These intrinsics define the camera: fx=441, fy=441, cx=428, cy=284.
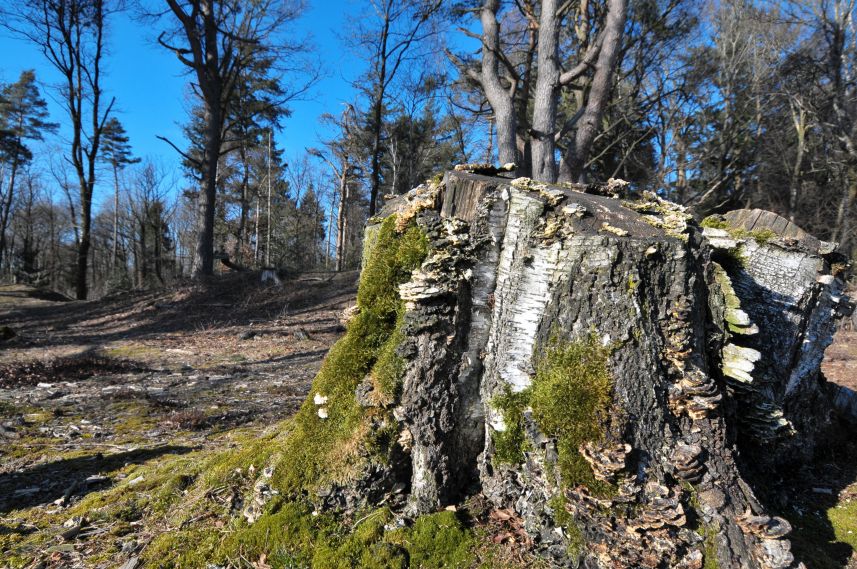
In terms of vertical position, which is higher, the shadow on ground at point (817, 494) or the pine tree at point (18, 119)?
the pine tree at point (18, 119)

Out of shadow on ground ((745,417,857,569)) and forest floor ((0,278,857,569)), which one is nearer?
shadow on ground ((745,417,857,569))

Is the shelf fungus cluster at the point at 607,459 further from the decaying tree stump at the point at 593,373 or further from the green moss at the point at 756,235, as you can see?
the green moss at the point at 756,235

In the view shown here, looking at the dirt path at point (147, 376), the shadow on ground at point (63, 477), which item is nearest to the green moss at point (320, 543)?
the shadow on ground at point (63, 477)

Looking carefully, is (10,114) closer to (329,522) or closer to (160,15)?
(160,15)

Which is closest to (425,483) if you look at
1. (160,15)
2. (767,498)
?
(767,498)

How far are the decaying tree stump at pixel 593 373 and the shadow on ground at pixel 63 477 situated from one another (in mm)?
2139

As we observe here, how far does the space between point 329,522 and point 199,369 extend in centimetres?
587

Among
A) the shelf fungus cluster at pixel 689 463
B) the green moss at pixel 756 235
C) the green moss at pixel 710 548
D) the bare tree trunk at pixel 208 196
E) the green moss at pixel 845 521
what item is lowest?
the green moss at pixel 845 521

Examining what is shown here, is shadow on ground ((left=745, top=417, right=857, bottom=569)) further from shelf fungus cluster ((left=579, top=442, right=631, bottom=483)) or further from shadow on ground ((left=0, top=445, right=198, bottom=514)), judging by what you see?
shadow on ground ((left=0, top=445, right=198, bottom=514))

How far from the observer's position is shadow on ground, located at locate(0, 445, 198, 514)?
2.93 meters

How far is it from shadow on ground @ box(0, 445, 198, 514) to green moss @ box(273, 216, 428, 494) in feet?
5.73

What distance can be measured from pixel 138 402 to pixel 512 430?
15.5 ft

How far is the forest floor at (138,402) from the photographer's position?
2484 millimetres

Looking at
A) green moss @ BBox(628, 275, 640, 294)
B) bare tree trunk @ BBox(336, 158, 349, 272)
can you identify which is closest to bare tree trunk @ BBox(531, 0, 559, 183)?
green moss @ BBox(628, 275, 640, 294)
